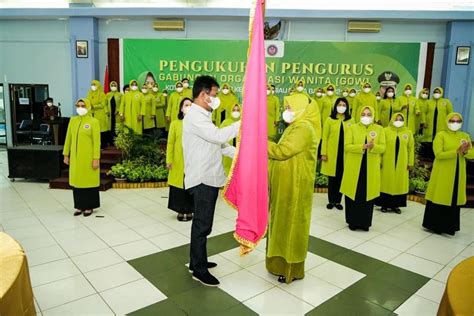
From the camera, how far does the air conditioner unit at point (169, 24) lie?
9.36 metres

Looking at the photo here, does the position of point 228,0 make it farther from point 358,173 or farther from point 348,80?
point 358,173

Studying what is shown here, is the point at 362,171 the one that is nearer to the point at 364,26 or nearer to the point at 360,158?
the point at 360,158

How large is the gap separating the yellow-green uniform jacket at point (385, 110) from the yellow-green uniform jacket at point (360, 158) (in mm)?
3581

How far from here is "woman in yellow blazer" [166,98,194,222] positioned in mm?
4812

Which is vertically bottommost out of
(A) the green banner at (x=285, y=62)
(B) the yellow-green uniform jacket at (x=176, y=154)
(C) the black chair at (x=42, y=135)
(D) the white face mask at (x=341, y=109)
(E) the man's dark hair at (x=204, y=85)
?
(C) the black chair at (x=42, y=135)

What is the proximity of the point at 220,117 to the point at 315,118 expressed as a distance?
544 cm

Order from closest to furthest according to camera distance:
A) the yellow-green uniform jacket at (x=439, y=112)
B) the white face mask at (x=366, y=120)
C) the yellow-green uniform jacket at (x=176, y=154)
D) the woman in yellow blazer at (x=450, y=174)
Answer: the woman in yellow blazer at (x=450, y=174) < the white face mask at (x=366, y=120) < the yellow-green uniform jacket at (x=176, y=154) < the yellow-green uniform jacket at (x=439, y=112)

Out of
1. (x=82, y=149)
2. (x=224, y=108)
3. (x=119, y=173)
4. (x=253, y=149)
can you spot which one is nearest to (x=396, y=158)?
(x=253, y=149)

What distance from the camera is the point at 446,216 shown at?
4.55 metres

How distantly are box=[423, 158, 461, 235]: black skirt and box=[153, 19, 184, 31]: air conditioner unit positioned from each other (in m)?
7.23

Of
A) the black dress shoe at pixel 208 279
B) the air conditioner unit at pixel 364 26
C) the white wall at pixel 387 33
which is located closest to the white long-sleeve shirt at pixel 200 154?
the black dress shoe at pixel 208 279

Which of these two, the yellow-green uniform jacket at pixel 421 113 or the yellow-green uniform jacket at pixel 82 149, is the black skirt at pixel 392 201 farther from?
the yellow-green uniform jacket at pixel 82 149

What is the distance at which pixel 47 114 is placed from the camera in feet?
28.8

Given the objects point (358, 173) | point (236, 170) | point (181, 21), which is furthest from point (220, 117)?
point (236, 170)
